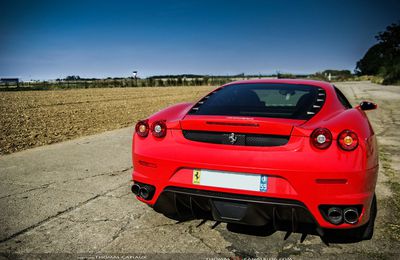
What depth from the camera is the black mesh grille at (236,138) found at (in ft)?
8.30

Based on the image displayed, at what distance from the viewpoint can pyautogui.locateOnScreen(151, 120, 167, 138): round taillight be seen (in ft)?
9.58

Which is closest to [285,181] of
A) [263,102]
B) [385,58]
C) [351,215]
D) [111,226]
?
[351,215]

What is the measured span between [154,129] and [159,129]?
54 millimetres

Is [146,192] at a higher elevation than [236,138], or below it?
below

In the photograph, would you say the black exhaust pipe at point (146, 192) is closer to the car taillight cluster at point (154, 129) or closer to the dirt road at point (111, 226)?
the dirt road at point (111, 226)

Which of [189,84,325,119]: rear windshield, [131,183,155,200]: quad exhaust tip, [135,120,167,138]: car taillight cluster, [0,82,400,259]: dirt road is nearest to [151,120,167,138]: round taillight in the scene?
[135,120,167,138]: car taillight cluster

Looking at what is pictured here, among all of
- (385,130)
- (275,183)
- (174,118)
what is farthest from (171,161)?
(385,130)

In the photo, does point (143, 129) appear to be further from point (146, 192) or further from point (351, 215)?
point (351, 215)

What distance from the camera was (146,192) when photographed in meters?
2.93

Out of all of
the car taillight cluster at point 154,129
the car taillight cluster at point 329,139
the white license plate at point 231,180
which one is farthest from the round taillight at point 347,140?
the car taillight cluster at point 154,129

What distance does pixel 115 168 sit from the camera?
502 centimetres

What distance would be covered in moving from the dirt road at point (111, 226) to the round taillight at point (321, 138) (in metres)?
0.83

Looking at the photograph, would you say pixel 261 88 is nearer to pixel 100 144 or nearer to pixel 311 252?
pixel 311 252

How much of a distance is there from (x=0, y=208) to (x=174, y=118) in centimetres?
205
